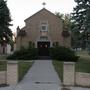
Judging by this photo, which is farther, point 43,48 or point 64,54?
point 43,48

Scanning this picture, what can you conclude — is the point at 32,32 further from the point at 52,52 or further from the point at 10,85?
the point at 10,85

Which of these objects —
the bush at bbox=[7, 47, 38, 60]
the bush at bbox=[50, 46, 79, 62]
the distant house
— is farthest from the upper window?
the bush at bbox=[7, 47, 38, 60]

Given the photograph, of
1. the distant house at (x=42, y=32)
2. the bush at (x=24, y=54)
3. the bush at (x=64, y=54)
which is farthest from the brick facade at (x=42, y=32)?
the bush at (x=64, y=54)

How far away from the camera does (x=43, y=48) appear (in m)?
49.9

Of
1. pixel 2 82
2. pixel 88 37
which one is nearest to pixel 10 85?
pixel 2 82

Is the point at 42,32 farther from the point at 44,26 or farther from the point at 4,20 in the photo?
the point at 4,20

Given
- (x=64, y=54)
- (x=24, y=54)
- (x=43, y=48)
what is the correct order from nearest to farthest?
(x=64, y=54) → (x=24, y=54) → (x=43, y=48)

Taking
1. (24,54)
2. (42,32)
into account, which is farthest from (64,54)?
(42,32)

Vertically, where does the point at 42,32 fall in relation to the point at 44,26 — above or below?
below

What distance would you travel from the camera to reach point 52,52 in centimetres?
4409

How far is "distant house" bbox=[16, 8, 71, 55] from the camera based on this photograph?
4972 centimetres

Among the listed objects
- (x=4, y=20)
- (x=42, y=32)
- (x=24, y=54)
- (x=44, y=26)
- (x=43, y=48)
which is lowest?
(x=24, y=54)

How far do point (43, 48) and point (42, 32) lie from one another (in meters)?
2.68

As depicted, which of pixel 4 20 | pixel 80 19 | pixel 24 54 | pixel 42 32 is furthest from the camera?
pixel 42 32
